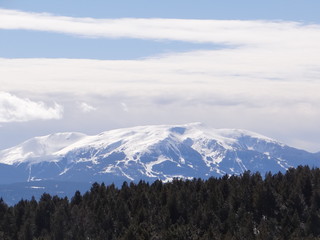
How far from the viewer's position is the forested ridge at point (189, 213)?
14838 cm

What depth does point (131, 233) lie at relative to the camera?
147 metres

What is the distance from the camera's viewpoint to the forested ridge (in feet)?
487

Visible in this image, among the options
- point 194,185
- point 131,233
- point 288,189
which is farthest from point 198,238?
point 194,185

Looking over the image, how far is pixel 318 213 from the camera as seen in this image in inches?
6102

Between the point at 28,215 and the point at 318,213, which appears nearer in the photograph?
the point at 318,213

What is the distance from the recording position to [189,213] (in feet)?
555

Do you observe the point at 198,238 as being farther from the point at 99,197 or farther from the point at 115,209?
the point at 99,197

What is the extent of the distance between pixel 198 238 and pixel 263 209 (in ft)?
81.4

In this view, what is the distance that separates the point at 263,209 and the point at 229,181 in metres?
27.4

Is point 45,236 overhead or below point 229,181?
below

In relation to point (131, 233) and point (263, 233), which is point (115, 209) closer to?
point (131, 233)

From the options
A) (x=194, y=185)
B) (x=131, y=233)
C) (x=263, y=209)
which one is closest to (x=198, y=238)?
(x=131, y=233)

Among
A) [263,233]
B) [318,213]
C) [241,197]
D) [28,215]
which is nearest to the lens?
[263,233]

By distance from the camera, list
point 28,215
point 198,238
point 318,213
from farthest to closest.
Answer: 1. point 28,215
2. point 318,213
3. point 198,238
